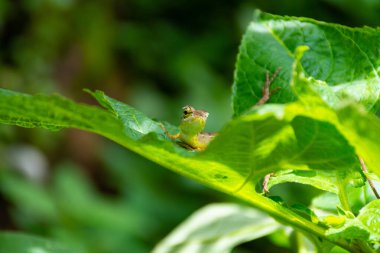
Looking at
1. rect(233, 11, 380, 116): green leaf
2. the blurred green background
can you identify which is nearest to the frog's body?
rect(233, 11, 380, 116): green leaf

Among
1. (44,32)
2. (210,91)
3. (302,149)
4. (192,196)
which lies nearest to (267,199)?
(302,149)

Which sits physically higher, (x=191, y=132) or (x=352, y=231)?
(x=191, y=132)

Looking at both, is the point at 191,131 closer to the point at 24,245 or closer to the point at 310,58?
the point at 310,58

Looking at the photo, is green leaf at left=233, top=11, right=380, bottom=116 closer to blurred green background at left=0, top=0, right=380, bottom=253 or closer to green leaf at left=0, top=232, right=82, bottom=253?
green leaf at left=0, top=232, right=82, bottom=253

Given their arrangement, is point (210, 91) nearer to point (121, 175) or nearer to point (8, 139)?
point (121, 175)

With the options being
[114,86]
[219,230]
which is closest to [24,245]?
[219,230]

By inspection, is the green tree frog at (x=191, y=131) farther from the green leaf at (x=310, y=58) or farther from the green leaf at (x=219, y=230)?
the green leaf at (x=219, y=230)

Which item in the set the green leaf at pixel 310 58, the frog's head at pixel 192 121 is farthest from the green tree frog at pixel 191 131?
the green leaf at pixel 310 58
